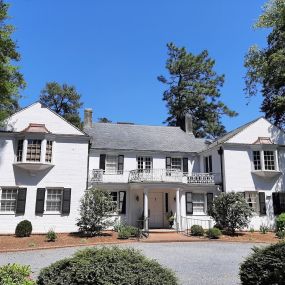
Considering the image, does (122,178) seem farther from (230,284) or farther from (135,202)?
(230,284)

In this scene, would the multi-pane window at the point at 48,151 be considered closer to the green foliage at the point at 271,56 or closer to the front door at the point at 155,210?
the front door at the point at 155,210

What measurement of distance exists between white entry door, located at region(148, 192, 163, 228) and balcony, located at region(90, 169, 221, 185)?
6.68 feet

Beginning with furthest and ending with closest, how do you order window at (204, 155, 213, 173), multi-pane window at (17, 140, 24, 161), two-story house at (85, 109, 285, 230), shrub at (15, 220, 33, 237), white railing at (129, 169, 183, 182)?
window at (204, 155, 213, 173) → two-story house at (85, 109, 285, 230) → white railing at (129, 169, 183, 182) → multi-pane window at (17, 140, 24, 161) → shrub at (15, 220, 33, 237)

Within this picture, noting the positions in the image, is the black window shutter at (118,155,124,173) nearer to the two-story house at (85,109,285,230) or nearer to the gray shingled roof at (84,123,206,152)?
the two-story house at (85,109,285,230)

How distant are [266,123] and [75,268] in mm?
23374

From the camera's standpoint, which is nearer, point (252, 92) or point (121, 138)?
point (121, 138)

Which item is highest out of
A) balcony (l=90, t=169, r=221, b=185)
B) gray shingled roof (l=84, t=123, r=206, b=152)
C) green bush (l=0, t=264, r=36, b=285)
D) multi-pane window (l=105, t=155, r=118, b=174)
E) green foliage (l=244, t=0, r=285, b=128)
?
green foliage (l=244, t=0, r=285, b=128)

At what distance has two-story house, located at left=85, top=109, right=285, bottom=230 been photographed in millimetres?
23734

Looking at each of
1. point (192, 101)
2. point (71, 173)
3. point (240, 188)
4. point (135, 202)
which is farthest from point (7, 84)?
point (192, 101)

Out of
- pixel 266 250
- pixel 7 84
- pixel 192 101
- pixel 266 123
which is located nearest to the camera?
pixel 266 250

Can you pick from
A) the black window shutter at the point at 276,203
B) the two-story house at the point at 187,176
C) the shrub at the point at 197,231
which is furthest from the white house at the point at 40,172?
the black window shutter at the point at 276,203

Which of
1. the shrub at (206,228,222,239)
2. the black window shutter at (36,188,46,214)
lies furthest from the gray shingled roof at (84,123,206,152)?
the shrub at (206,228,222,239)

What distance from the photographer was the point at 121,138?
27094mm

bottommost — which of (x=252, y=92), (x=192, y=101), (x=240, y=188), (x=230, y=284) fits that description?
(x=230, y=284)
